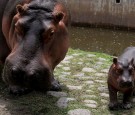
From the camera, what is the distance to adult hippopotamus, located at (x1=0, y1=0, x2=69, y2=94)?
3.09m

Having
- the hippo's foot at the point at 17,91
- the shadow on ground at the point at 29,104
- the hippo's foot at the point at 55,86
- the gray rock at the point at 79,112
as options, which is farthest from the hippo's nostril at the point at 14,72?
the hippo's foot at the point at 55,86

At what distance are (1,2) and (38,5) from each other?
1.13m

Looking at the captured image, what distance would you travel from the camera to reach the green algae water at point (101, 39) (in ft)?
35.8

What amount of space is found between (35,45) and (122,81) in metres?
1.09

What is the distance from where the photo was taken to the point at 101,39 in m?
12.9

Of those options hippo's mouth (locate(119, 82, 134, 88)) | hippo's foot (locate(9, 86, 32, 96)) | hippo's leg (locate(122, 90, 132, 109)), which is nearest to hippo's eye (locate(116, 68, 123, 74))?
hippo's mouth (locate(119, 82, 134, 88))

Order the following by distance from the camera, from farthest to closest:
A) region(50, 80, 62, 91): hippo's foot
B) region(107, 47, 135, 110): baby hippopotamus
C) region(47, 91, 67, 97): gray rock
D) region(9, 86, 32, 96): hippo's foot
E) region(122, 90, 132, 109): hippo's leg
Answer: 1. region(50, 80, 62, 91): hippo's foot
2. region(47, 91, 67, 97): gray rock
3. region(9, 86, 32, 96): hippo's foot
4. region(122, 90, 132, 109): hippo's leg
5. region(107, 47, 135, 110): baby hippopotamus

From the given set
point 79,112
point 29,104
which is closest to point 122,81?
point 79,112

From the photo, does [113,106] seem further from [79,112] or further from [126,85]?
[79,112]

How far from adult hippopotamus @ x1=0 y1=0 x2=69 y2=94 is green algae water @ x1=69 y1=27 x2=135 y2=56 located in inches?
254

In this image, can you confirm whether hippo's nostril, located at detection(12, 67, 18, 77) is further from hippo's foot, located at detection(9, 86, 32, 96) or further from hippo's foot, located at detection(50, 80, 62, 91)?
hippo's foot, located at detection(50, 80, 62, 91)

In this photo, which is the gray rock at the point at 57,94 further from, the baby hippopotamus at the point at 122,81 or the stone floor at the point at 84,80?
the baby hippopotamus at the point at 122,81

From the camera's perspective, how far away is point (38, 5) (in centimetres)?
357

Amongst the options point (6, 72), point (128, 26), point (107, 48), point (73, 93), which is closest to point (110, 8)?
point (128, 26)
